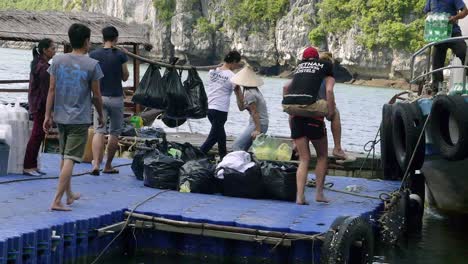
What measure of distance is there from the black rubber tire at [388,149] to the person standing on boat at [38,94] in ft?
15.3

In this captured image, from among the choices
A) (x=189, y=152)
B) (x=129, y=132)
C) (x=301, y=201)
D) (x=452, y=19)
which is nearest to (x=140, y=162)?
(x=189, y=152)

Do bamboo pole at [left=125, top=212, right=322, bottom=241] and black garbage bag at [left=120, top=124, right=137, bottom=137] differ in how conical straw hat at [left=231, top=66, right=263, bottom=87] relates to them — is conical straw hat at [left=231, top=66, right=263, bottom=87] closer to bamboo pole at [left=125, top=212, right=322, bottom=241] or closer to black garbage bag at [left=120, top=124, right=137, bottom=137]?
bamboo pole at [left=125, top=212, right=322, bottom=241]

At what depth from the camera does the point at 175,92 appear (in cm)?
1158

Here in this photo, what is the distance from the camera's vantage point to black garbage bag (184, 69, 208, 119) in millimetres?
11766

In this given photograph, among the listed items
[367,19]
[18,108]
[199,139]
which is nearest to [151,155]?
[18,108]

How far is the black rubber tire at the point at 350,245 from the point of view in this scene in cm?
792

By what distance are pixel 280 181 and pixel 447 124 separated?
2214 mm

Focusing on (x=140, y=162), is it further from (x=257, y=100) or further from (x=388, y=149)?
Answer: (x=388, y=149)

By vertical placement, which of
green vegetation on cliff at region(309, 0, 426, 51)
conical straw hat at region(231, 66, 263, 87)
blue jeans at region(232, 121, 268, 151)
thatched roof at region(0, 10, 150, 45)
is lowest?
blue jeans at region(232, 121, 268, 151)

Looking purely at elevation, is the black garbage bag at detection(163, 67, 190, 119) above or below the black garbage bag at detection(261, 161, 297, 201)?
above

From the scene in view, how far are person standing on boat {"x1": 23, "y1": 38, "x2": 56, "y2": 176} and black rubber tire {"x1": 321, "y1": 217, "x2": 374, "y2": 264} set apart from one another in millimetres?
3941

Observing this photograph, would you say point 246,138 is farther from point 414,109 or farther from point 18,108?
point 18,108

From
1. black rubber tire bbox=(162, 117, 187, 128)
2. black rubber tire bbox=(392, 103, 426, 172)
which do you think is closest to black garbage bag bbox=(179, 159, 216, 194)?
black rubber tire bbox=(162, 117, 187, 128)

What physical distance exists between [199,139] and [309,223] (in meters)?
10.4
